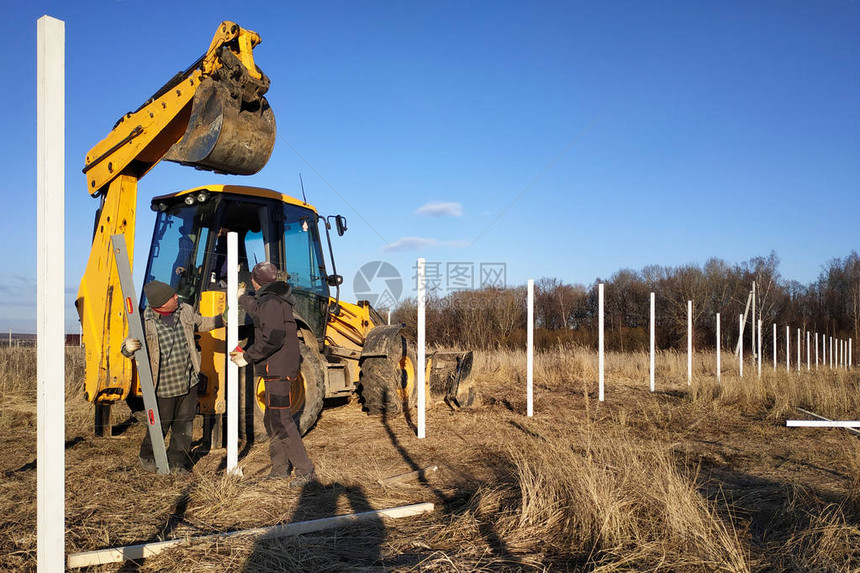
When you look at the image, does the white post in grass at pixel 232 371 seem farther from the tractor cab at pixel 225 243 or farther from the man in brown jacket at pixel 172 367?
the tractor cab at pixel 225 243

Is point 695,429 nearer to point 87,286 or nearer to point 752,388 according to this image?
point 752,388

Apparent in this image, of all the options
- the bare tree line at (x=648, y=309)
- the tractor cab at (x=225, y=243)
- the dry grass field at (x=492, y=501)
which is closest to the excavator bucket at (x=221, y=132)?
the tractor cab at (x=225, y=243)

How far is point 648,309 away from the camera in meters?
41.1

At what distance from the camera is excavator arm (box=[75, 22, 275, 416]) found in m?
5.64

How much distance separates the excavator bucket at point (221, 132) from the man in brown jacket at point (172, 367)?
117 cm

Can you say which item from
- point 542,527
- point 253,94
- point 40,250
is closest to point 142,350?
point 253,94

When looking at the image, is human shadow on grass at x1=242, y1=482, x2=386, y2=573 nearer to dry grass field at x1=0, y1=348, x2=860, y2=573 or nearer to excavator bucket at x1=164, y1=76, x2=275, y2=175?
dry grass field at x1=0, y1=348, x2=860, y2=573

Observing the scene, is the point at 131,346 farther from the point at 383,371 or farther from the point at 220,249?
the point at 383,371

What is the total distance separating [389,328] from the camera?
29.7 feet

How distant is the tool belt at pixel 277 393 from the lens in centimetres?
552

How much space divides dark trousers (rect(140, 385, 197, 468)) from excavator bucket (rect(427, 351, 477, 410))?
4352mm

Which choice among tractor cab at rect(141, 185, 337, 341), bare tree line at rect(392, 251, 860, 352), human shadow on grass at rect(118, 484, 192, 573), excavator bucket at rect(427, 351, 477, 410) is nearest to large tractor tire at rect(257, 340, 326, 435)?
tractor cab at rect(141, 185, 337, 341)

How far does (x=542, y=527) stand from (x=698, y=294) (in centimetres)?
4216

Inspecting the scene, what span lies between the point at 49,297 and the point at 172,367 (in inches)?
129
